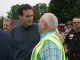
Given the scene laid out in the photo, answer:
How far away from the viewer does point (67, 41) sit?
8.66 meters

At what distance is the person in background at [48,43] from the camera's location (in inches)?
136

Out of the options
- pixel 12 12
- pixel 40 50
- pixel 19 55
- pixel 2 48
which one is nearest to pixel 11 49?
pixel 2 48

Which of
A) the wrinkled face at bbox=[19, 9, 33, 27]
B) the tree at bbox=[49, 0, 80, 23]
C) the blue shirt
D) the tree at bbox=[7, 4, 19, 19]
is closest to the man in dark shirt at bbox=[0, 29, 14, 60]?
the blue shirt

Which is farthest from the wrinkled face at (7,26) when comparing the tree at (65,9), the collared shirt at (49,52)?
the tree at (65,9)

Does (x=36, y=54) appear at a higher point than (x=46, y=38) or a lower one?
lower

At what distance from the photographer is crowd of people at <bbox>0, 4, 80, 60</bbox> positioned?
340 centimetres

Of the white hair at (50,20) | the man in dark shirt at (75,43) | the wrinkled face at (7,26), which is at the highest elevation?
the white hair at (50,20)

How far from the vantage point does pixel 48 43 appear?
351 centimetres

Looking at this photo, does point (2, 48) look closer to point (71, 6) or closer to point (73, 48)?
point (73, 48)

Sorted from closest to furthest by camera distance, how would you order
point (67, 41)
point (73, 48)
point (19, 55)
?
point (19, 55) → point (73, 48) → point (67, 41)

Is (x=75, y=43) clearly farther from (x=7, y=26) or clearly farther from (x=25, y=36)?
(x=25, y=36)

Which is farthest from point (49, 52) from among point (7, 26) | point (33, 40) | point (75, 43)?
point (75, 43)

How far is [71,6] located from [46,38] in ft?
171

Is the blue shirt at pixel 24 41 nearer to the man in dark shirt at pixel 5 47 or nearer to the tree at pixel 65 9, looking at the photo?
the man in dark shirt at pixel 5 47
